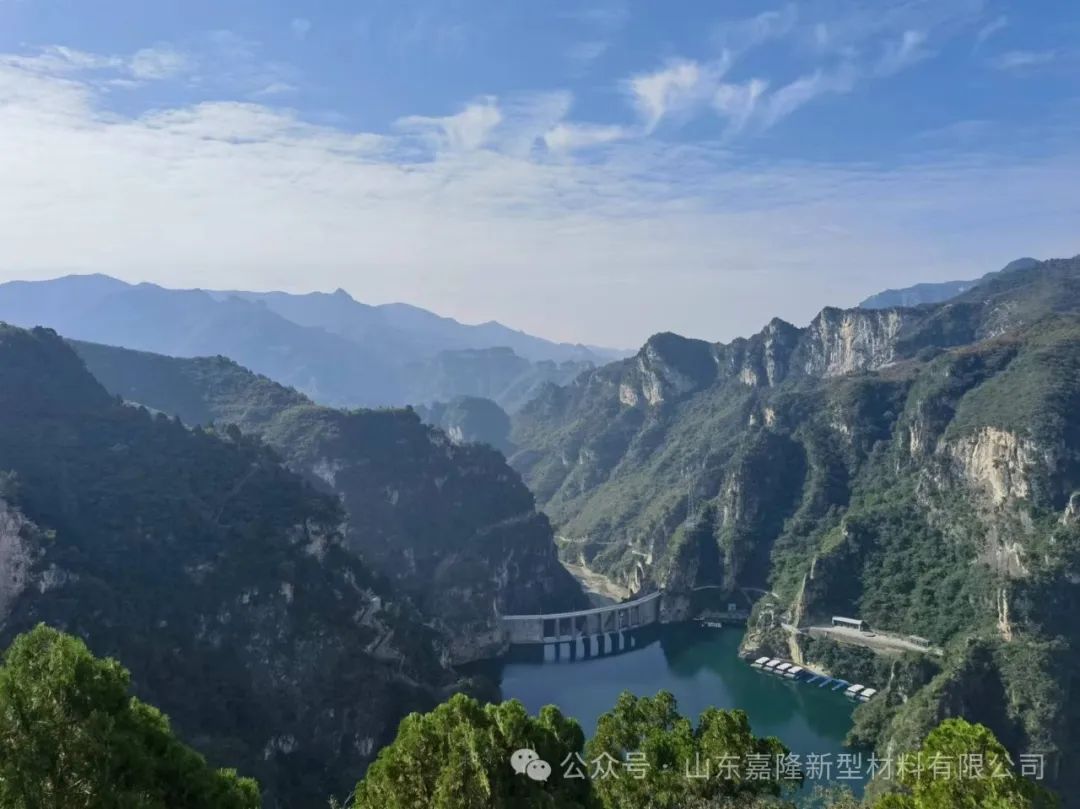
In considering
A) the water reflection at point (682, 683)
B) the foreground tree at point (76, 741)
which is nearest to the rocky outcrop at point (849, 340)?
→ the water reflection at point (682, 683)

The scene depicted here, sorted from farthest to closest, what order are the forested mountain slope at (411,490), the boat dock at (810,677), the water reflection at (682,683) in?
the forested mountain slope at (411,490)
the boat dock at (810,677)
the water reflection at (682,683)

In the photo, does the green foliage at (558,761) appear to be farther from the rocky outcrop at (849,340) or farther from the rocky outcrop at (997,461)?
the rocky outcrop at (849,340)

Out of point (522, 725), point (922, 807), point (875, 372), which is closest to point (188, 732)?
point (522, 725)

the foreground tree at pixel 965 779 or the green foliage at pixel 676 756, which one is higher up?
the foreground tree at pixel 965 779

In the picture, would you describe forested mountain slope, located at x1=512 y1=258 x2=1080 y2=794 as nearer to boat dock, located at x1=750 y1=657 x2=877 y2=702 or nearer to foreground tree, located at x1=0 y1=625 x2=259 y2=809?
boat dock, located at x1=750 y1=657 x2=877 y2=702

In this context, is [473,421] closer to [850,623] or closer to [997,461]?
[850,623]

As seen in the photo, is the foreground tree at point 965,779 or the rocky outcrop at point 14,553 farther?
the rocky outcrop at point 14,553

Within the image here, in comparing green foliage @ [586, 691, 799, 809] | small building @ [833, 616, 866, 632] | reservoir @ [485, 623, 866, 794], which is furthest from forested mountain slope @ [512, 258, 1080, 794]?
green foliage @ [586, 691, 799, 809]
